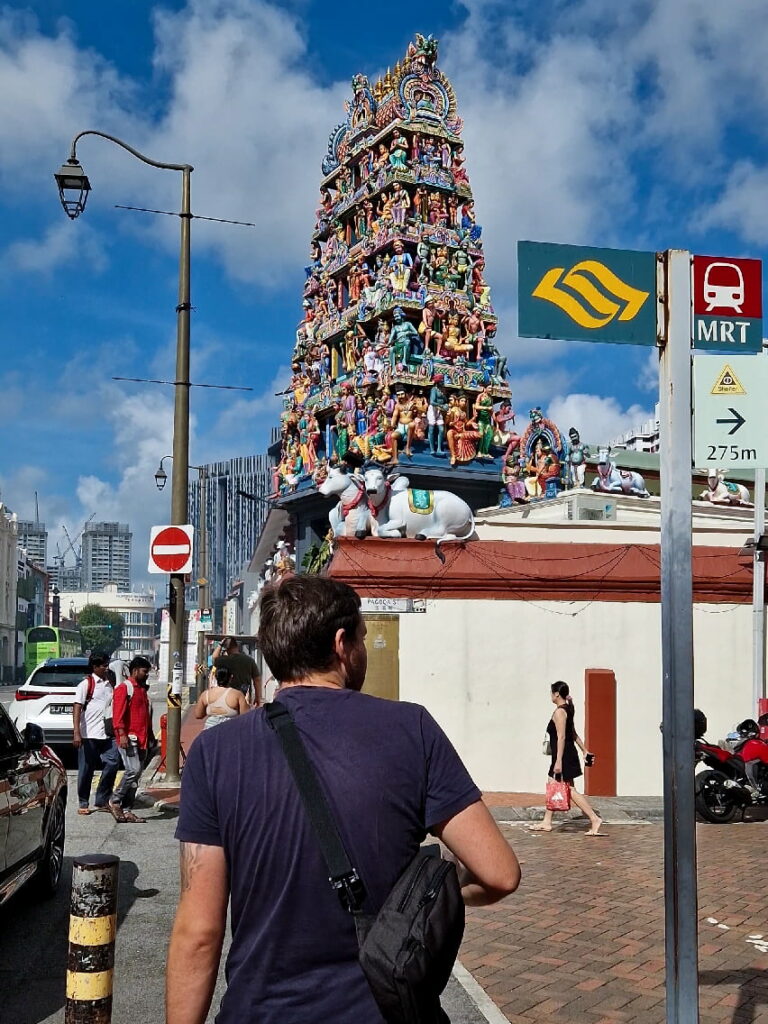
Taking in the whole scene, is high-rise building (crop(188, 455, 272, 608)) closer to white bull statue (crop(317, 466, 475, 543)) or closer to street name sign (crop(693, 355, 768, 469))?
white bull statue (crop(317, 466, 475, 543))

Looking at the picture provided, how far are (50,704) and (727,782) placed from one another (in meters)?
10.3

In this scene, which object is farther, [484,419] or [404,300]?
[484,419]

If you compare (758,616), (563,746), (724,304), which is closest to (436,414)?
(758,616)

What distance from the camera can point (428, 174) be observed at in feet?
113

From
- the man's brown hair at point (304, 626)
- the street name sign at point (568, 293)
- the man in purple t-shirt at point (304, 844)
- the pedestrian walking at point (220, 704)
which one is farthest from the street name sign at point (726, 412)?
the pedestrian walking at point (220, 704)

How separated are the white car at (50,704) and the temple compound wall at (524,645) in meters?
5.32

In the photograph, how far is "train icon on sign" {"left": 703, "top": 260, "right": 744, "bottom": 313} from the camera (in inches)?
168

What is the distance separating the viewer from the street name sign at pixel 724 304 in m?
4.26

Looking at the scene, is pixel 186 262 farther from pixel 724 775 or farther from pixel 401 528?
pixel 724 775

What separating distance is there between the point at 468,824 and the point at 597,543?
44.7 ft

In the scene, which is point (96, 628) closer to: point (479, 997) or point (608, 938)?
point (608, 938)

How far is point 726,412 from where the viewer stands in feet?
14.7

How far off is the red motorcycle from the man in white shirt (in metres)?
6.69

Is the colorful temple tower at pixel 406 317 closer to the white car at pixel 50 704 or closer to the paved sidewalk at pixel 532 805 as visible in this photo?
the white car at pixel 50 704
